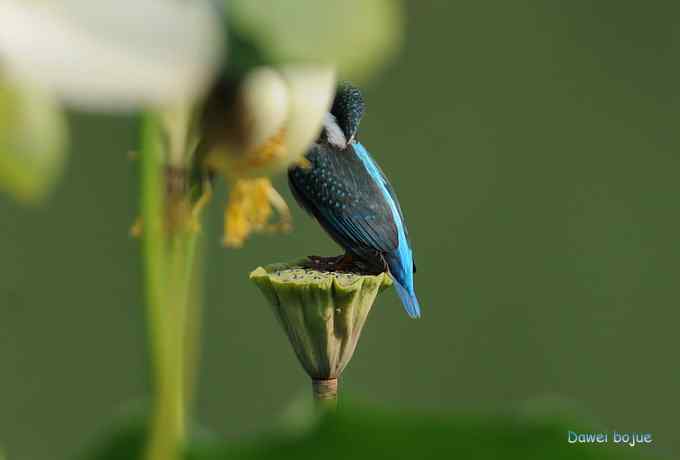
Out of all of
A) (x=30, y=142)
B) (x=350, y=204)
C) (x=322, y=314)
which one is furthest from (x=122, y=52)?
(x=350, y=204)

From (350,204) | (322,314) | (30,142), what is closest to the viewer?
(30,142)

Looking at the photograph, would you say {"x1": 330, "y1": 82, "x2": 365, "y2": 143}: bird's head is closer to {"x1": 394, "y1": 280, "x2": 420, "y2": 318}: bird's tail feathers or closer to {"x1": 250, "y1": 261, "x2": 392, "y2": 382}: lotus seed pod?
{"x1": 250, "y1": 261, "x2": 392, "y2": 382}: lotus seed pod

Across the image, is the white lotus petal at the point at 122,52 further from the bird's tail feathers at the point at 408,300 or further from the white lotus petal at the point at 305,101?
the bird's tail feathers at the point at 408,300

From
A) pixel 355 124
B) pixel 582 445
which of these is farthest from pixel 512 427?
pixel 355 124

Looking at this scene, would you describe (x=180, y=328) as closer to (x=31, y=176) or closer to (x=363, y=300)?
(x=31, y=176)

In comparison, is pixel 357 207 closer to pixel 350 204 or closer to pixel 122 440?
pixel 350 204

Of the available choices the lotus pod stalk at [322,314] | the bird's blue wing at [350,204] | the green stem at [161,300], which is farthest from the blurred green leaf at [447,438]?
the bird's blue wing at [350,204]
